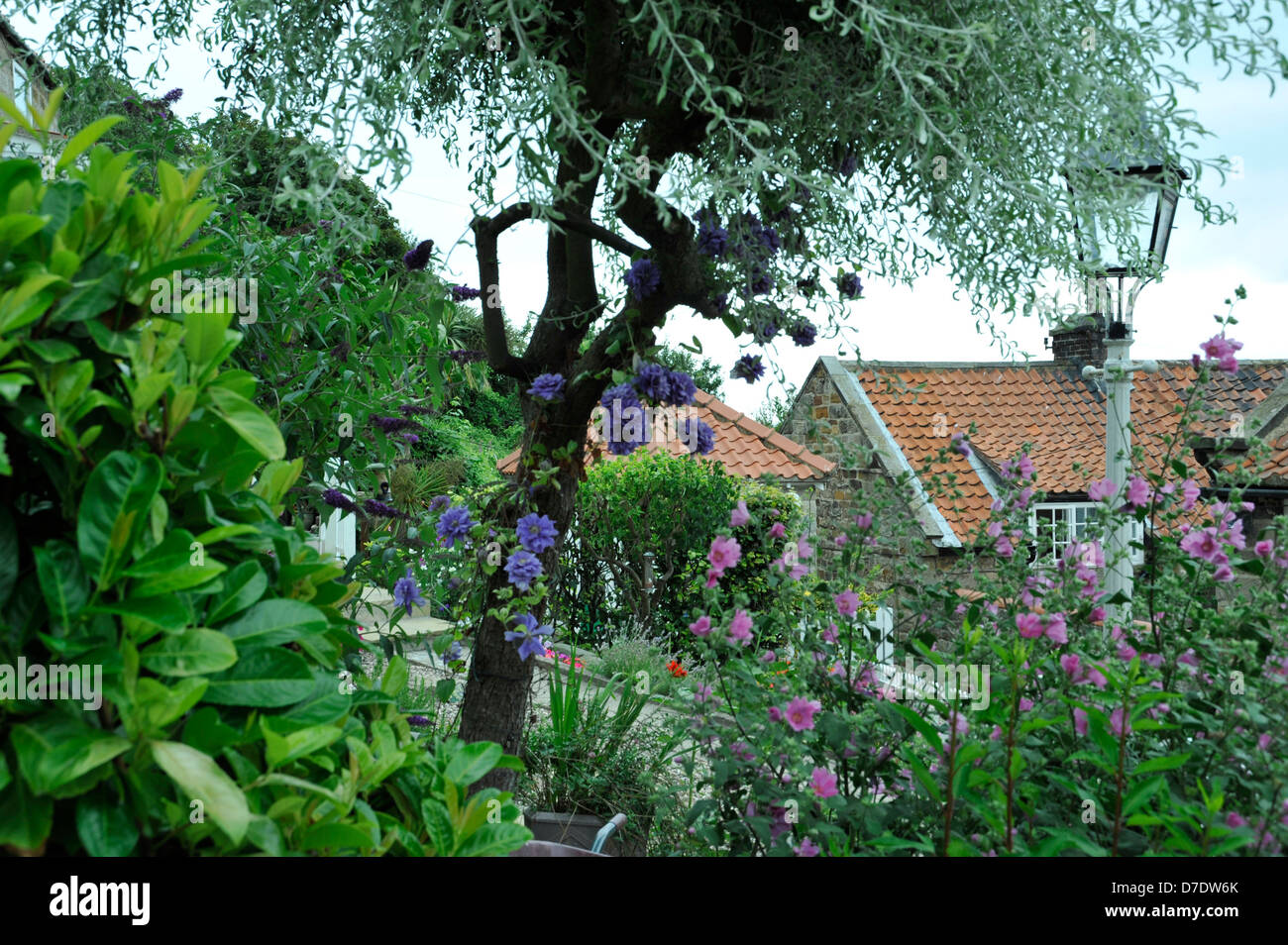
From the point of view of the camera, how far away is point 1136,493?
239 cm

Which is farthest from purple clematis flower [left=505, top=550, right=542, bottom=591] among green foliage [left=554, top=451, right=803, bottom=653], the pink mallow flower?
green foliage [left=554, top=451, right=803, bottom=653]

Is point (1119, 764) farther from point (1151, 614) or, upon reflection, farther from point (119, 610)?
point (119, 610)

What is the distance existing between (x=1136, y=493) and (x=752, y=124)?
4.38 ft

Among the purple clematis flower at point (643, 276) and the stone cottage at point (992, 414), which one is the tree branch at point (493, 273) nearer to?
the purple clematis flower at point (643, 276)

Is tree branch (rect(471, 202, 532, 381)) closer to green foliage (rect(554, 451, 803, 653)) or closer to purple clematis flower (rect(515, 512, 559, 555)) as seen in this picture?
purple clematis flower (rect(515, 512, 559, 555))

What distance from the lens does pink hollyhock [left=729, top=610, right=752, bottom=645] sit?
6.61 ft

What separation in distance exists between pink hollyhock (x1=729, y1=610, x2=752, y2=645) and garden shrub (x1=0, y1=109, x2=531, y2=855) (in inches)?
29.3

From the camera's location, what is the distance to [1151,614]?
7.39 feet

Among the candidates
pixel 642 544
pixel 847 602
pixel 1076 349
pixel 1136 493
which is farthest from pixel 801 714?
pixel 1076 349

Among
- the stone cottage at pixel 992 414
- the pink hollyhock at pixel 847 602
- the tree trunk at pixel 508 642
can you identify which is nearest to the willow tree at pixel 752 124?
the tree trunk at pixel 508 642

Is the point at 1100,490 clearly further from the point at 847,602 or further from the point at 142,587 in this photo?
the point at 142,587
